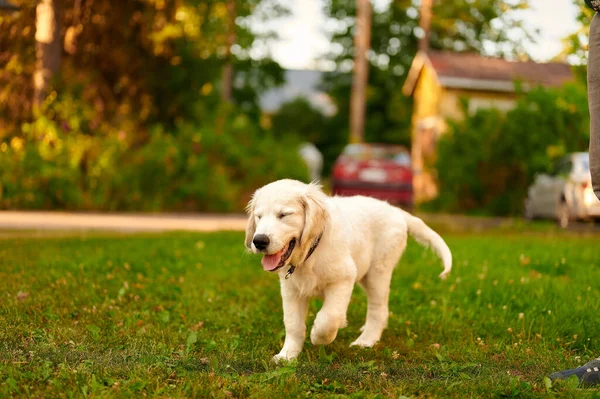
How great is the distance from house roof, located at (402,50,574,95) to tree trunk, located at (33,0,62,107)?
16811 millimetres

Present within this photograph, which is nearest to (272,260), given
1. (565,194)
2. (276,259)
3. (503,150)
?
(276,259)

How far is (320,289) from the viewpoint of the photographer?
503 cm

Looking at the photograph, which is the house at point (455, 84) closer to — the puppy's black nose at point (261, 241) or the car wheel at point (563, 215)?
the car wheel at point (563, 215)

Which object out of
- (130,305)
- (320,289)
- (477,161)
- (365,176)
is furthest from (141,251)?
(477,161)

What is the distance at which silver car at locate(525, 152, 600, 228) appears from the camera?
15.8 metres

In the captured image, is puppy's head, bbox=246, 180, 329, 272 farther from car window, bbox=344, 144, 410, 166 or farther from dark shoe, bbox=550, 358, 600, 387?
car window, bbox=344, 144, 410, 166

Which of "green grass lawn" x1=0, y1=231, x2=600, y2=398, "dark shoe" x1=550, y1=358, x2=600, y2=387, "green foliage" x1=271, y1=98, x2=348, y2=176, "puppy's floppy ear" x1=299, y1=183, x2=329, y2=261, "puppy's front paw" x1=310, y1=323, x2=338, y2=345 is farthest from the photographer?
"green foliage" x1=271, y1=98, x2=348, y2=176

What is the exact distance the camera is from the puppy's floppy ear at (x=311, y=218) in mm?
4723

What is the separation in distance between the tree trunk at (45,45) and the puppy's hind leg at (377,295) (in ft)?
40.0

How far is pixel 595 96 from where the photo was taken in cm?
455

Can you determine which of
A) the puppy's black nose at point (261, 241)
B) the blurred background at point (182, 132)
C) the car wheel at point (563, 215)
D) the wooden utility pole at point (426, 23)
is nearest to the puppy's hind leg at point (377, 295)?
the puppy's black nose at point (261, 241)

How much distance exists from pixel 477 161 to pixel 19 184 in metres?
11.3

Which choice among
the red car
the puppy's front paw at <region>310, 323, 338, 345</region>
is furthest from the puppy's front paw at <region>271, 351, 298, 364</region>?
the red car

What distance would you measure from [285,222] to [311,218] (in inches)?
6.3
